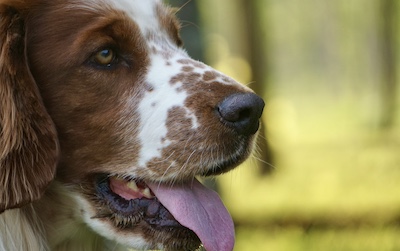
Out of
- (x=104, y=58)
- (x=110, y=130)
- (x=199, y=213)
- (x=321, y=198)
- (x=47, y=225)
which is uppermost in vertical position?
(x=104, y=58)

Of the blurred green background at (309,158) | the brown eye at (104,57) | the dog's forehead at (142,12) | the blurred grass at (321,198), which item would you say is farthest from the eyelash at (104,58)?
the blurred grass at (321,198)

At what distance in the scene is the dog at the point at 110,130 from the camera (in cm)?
350

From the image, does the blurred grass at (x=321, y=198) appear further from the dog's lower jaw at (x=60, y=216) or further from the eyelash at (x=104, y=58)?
the eyelash at (x=104, y=58)

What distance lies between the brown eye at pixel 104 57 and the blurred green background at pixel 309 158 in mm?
933

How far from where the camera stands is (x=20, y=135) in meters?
3.44

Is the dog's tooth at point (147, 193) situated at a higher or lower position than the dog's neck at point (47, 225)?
higher

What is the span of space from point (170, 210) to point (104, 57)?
0.75m

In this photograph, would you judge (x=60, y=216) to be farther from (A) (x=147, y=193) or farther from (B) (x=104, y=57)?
(B) (x=104, y=57)

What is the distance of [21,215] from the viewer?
3.65 m

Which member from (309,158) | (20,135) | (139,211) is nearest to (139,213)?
(139,211)

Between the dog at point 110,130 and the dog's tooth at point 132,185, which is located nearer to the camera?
the dog at point 110,130

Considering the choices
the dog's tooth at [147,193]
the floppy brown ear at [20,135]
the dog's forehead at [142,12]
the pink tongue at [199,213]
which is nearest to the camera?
the floppy brown ear at [20,135]

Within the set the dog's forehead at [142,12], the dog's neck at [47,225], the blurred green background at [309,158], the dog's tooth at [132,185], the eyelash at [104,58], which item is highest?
the dog's forehead at [142,12]

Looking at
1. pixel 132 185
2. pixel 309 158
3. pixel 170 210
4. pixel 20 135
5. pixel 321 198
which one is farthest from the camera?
pixel 309 158
